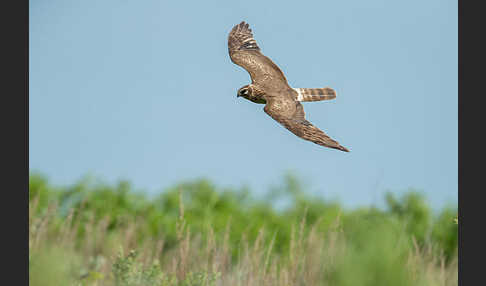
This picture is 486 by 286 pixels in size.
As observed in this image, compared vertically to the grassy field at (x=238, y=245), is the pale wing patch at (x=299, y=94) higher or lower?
higher

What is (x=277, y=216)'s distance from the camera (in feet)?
A: 52.5

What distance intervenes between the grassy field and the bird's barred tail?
1.35 meters

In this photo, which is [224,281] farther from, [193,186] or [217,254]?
[193,186]

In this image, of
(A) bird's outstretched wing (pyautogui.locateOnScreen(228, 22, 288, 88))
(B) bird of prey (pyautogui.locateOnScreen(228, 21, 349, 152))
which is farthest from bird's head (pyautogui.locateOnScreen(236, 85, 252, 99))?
(A) bird's outstretched wing (pyautogui.locateOnScreen(228, 22, 288, 88))

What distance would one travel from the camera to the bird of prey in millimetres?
4657

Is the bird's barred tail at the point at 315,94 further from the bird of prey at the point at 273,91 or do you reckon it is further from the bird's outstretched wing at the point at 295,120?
the bird's outstretched wing at the point at 295,120

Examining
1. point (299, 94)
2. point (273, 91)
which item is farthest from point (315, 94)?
point (273, 91)

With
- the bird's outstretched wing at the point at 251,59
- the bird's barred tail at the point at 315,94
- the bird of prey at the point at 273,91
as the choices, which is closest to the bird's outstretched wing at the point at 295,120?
the bird of prey at the point at 273,91

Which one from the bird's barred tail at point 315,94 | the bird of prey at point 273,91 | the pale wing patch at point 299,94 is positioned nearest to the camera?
the bird of prey at point 273,91

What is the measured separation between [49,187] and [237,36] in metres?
8.14

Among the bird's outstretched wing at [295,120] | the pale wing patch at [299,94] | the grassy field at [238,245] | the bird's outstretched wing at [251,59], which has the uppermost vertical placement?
the bird's outstretched wing at [251,59]

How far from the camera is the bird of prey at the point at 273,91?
4.66 m

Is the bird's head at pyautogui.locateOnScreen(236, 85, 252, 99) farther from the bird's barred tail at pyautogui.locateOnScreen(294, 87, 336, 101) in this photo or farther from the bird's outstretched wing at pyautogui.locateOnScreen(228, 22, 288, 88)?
the bird's barred tail at pyautogui.locateOnScreen(294, 87, 336, 101)

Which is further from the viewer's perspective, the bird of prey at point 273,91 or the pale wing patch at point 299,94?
the pale wing patch at point 299,94
